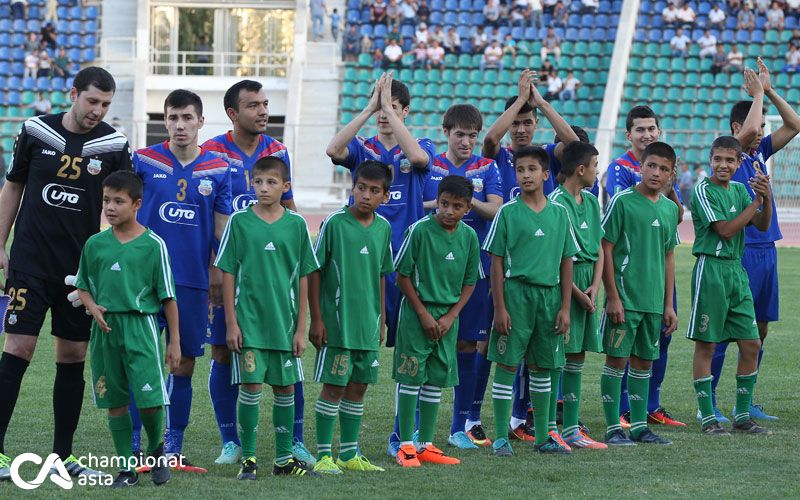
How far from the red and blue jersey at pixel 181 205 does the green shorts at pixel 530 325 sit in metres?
1.76

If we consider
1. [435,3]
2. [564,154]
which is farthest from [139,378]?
[435,3]

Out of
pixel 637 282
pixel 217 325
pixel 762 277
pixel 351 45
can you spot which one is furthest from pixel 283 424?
pixel 351 45

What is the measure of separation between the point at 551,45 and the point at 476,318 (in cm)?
2633

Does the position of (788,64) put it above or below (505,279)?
above

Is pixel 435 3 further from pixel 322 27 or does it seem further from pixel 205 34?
pixel 205 34

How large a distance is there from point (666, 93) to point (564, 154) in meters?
25.5

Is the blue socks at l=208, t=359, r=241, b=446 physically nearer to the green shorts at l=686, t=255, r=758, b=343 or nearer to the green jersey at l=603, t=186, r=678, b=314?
the green jersey at l=603, t=186, r=678, b=314

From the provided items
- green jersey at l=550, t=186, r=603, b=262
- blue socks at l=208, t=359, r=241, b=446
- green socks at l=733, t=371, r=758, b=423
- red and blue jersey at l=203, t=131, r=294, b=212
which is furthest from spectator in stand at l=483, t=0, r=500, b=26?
blue socks at l=208, t=359, r=241, b=446

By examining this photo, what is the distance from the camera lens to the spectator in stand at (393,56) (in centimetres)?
3312

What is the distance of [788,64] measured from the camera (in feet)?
104

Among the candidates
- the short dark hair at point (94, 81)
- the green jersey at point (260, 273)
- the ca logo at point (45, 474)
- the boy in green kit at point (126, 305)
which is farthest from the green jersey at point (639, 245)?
the ca logo at point (45, 474)

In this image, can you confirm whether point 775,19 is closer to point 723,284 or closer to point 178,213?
point 723,284

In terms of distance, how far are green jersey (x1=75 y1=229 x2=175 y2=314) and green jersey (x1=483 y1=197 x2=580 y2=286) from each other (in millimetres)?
1992

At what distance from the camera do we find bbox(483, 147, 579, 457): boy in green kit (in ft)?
22.9
